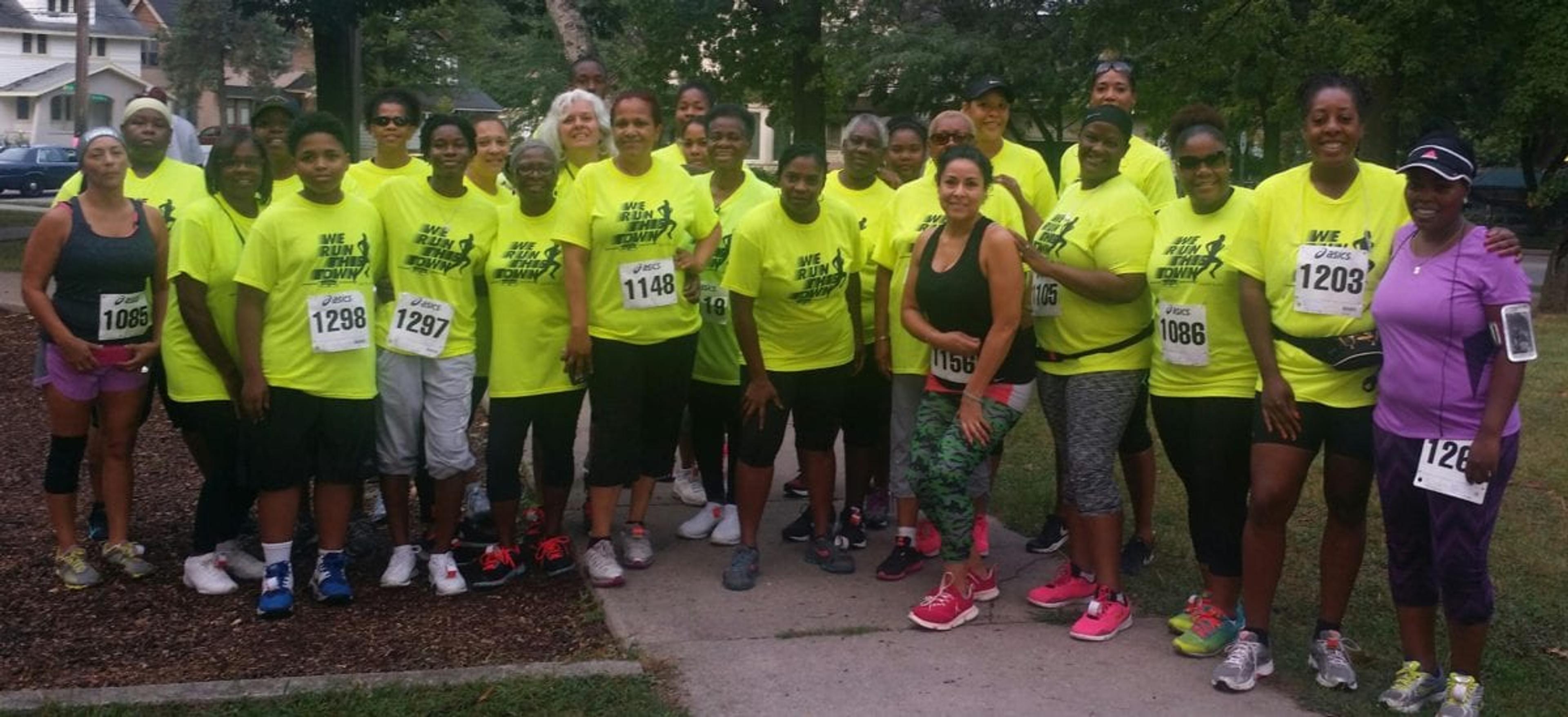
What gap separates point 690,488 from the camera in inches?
295

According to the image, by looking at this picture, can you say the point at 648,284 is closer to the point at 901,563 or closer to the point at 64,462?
the point at 901,563

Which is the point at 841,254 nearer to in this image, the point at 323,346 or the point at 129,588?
the point at 323,346

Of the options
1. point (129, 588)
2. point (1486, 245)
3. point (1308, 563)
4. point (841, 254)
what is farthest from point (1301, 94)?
point (129, 588)

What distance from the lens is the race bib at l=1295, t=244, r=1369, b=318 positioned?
15.3ft

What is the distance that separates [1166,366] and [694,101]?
2.83 metres

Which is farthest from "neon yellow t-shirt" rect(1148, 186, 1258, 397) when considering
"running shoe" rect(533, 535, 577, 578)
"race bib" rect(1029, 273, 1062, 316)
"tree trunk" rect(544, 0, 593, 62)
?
"tree trunk" rect(544, 0, 593, 62)

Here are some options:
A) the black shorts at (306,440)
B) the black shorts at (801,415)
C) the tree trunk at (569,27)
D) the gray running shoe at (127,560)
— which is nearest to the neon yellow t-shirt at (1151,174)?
the black shorts at (801,415)

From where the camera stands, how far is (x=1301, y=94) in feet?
16.1

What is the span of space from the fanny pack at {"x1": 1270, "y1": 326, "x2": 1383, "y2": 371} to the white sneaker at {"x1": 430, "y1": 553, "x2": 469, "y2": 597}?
3.27 meters

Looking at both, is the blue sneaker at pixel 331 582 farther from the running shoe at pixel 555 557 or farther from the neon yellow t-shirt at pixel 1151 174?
the neon yellow t-shirt at pixel 1151 174

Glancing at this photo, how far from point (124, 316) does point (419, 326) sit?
3.73ft

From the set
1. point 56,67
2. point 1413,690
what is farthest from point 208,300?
point 56,67

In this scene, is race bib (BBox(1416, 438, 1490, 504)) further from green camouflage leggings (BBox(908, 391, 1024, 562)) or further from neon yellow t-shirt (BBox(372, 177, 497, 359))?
neon yellow t-shirt (BBox(372, 177, 497, 359))

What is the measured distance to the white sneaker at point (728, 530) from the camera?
6.59 m
